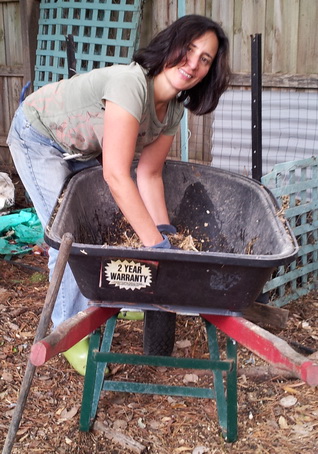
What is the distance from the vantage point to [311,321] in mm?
3381

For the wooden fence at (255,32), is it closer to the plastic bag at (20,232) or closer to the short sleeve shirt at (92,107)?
the plastic bag at (20,232)

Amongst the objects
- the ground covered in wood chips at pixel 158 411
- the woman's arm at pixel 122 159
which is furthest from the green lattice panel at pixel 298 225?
the woman's arm at pixel 122 159

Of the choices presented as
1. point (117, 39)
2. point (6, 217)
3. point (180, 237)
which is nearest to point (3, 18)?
point (117, 39)

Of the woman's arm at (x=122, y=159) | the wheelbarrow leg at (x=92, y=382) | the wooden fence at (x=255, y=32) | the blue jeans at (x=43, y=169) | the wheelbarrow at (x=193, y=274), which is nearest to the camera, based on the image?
the wheelbarrow at (x=193, y=274)

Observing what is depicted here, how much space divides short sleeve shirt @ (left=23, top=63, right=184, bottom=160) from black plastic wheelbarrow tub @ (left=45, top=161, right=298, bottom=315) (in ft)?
0.66

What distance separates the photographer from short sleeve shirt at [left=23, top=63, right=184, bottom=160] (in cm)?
204

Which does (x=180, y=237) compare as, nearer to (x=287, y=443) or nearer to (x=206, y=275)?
(x=206, y=275)

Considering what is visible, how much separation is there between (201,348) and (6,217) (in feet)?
7.32

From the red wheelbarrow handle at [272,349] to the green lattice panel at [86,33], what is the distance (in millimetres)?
3569

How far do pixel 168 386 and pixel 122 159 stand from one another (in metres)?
0.92

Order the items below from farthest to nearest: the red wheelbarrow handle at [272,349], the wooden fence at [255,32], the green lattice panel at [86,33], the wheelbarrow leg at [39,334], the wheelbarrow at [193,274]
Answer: the green lattice panel at [86,33], the wooden fence at [255,32], the wheelbarrow at [193,274], the wheelbarrow leg at [39,334], the red wheelbarrow handle at [272,349]

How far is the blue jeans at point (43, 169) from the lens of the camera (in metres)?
2.57

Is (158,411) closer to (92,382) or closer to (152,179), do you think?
(92,382)

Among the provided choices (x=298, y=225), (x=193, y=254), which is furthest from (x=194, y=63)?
(x=298, y=225)
